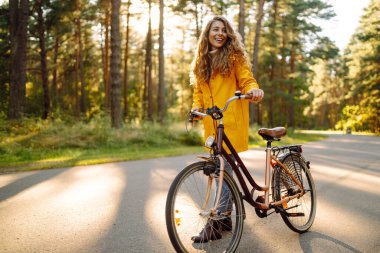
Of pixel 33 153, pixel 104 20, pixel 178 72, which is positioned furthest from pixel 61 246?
pixel 178 72

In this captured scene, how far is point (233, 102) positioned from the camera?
11.7 feet

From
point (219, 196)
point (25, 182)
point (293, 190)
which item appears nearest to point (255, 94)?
point (219, 196)

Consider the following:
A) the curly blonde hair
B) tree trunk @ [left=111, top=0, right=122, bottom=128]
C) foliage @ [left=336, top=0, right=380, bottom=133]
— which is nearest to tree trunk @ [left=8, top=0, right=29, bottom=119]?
tree trunk @ [left=111, top=0, right=122, bottom=128]

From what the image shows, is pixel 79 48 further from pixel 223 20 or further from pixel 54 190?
pixel 223 20

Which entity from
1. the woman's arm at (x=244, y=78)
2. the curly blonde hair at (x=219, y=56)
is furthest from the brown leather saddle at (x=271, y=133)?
the curly blonde hair at (x=219, y=56)

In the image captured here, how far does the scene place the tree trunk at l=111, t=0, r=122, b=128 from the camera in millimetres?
15117

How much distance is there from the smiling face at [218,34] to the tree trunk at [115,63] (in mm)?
11876

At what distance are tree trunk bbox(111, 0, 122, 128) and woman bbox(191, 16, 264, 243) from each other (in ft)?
38.9

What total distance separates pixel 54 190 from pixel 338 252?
4450 mm

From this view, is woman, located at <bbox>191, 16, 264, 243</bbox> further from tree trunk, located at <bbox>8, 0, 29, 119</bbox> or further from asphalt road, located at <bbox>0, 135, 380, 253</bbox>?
tree trunk, located at <bbox>8, 0, 29, 119</bbox>

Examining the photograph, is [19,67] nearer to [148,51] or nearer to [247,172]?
[148,51]

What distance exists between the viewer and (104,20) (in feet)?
99.5

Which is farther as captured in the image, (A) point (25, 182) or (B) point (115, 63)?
(B) point (115, 63)

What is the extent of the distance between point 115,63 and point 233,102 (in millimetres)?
12357
